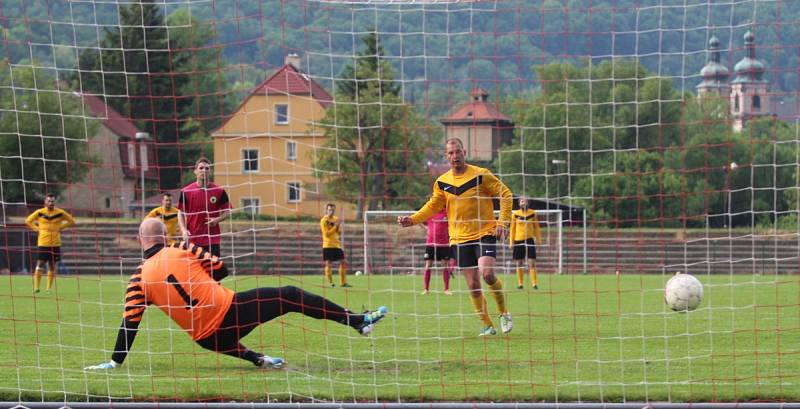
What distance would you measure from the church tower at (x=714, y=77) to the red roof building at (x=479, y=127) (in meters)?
1.95

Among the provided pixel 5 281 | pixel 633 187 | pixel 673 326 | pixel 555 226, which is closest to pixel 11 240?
pixel 5 281

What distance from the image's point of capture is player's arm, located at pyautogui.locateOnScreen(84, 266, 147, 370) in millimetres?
8789

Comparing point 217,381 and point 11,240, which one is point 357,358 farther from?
point 11,240

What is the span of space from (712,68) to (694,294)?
9.11 ft

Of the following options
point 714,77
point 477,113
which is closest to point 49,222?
point 477,113

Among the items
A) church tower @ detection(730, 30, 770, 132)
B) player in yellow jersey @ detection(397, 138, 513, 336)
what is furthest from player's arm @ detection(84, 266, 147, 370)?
church tower @ detection(730, 30, 770, 132)

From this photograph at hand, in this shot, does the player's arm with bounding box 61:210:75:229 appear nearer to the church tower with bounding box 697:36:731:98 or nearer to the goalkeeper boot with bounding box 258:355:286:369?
the goalkeeper boot with bounding box 258:355:286:369

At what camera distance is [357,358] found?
10.1m

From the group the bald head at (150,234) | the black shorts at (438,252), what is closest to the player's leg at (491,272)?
the bald head at (150,234)

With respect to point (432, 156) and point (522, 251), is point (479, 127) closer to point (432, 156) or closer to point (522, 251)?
point (432, 156)

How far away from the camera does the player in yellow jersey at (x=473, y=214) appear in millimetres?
10977

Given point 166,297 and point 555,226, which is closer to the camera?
point 166,297

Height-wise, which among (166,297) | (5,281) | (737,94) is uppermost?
(737,94)

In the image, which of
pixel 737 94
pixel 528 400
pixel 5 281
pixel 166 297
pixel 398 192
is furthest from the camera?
pixel 5 281
